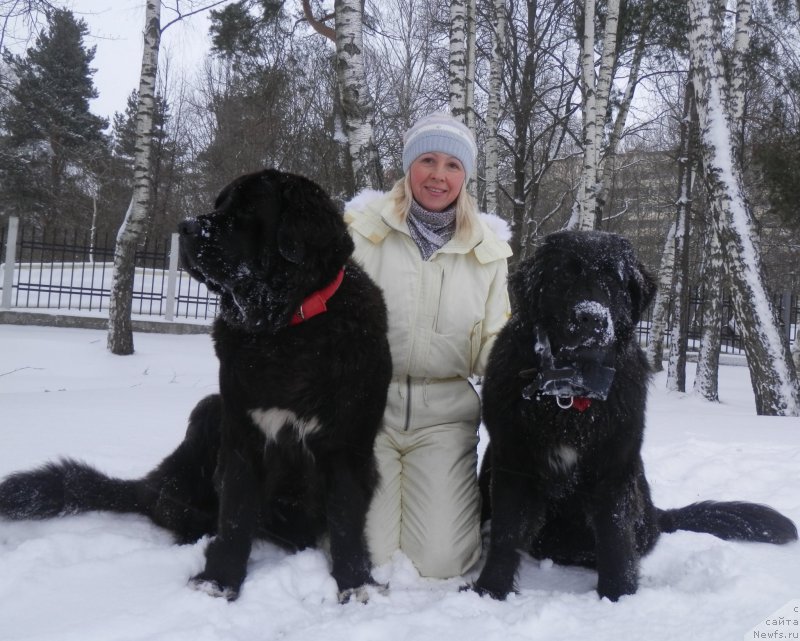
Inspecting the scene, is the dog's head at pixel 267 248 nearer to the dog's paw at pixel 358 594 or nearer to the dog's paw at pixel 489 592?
the dog's paw at pixel 358 594

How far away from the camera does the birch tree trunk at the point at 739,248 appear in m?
6.06

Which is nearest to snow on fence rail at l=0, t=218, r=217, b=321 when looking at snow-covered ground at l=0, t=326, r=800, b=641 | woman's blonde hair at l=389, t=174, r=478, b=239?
woman's blonde hair at l=389, t=174, r=478, b=239

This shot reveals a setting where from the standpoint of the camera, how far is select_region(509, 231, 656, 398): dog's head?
204cm

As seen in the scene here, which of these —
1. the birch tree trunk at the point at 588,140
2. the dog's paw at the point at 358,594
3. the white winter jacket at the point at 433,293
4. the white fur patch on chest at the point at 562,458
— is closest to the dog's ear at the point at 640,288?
the white fur patch on chest at the point at 562,458

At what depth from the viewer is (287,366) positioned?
2.13 metres

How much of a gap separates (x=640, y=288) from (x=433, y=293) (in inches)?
39.0

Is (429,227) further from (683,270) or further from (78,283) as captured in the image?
(78,283)

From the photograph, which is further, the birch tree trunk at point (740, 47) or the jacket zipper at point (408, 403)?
the birch tree trunk at point (740, 47)

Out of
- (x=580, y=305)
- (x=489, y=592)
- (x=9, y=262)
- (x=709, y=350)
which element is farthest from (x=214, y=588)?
(x=9, y=262)

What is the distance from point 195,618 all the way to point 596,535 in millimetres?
1395

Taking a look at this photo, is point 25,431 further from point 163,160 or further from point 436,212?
point 163,160

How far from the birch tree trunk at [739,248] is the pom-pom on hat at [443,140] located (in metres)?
4.25

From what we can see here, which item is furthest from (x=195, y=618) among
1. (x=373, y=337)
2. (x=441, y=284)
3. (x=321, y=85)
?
(x=321, y=85)

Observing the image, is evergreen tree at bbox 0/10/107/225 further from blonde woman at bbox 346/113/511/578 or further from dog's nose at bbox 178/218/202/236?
dog's nose at bbox 178/218/202/236
